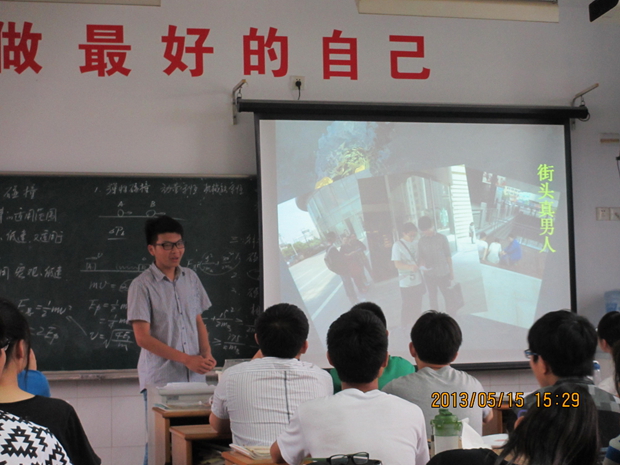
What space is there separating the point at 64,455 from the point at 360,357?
933mm

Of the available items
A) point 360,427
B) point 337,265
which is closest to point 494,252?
point 337,265

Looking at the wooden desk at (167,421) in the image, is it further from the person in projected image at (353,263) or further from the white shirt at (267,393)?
the person in projected image at (353,263)

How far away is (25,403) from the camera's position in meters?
1.70

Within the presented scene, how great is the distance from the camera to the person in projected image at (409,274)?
473cm

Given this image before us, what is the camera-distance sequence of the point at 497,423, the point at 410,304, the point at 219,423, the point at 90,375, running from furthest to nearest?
the point at 410,304 → the point at 90,375 → the point at 497,423 → the point at 219,423

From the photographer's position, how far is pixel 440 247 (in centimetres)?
482

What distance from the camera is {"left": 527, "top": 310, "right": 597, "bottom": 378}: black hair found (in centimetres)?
218

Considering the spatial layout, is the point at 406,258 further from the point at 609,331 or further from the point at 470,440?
the point at 470,440

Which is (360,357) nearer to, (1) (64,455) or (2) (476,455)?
(2) (476,455)

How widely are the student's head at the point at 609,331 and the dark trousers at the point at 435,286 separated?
5.74 feet

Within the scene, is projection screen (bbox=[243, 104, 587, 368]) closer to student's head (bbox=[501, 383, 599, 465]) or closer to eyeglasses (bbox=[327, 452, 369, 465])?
eyeglasses (bbox=[327, 452, 369, 465])

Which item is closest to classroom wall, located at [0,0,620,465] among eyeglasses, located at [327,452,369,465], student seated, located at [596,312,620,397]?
student seated, located at [596,312,620,397]

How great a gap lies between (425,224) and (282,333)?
2451mm

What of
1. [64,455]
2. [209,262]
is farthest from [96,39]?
[64,455]
